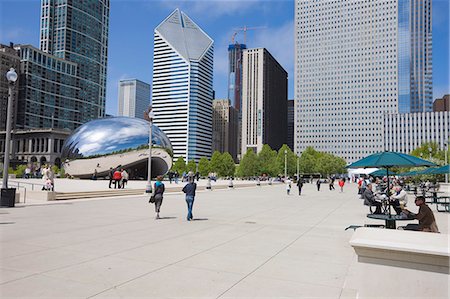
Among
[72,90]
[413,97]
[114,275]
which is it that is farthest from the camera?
[413,97]

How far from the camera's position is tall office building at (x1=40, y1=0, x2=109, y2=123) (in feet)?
555

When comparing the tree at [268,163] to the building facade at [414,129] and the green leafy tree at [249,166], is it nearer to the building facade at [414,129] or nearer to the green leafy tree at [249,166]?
the green leafy tree at [249,166]

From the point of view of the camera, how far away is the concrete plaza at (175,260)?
5246 millimetres

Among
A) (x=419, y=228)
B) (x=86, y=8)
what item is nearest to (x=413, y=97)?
(x=86, y=8)

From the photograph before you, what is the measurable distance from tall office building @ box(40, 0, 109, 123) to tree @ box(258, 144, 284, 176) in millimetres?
103344

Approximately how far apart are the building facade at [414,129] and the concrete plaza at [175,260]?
165 m

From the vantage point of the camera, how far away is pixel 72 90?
538 ft

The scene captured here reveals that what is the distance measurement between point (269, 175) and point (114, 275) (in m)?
96.6

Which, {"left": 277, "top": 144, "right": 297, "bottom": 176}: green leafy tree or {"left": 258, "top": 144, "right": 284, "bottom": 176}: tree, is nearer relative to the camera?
{"left": 277, "top": 144, "right": 297, "bottom": 176}: green leafy tree

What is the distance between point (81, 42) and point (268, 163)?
12829cm

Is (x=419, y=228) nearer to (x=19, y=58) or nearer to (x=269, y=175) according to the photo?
(x=269, y=175)

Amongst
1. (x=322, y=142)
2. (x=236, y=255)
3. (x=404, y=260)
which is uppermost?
(x=322, y=142)

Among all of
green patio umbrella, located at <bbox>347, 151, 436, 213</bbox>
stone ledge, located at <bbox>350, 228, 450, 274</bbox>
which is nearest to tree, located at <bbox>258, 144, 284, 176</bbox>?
green patio umbrella, located at <bbox>347, 151, 436, 213</bbox>

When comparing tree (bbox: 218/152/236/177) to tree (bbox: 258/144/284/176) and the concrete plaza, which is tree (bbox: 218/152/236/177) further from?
the concrete plaza
